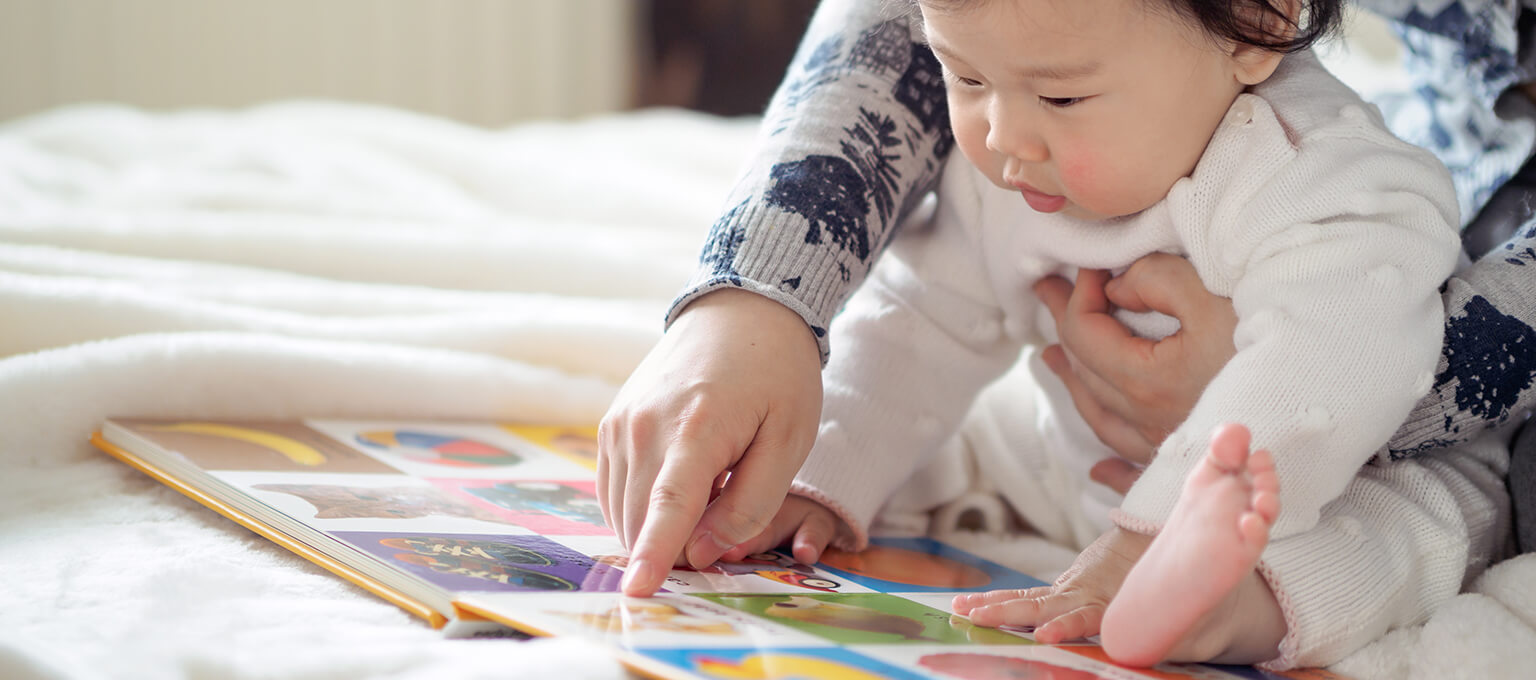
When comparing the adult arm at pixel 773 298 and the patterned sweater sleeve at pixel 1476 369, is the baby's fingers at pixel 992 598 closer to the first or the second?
the adult arm at pixel 773 298

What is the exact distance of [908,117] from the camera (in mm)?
769

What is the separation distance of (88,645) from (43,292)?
46 centimetres

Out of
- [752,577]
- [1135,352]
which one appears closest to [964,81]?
[1135,352]

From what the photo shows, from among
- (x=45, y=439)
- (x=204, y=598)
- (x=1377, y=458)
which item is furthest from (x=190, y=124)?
(x=1377, y=458)

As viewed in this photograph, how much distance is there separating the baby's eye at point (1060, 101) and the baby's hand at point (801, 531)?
25 centimetres

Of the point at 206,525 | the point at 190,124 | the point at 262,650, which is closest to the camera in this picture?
the point at 262,650

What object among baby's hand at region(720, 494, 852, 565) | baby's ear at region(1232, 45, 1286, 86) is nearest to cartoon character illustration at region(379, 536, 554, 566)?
baby's hand at region(720, 494, 852, 565)

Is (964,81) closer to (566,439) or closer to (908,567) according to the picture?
(908,567)

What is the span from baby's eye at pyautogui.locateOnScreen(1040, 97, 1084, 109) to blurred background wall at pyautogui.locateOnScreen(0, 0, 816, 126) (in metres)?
2.24

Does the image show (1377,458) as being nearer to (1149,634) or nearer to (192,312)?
(1149,634)

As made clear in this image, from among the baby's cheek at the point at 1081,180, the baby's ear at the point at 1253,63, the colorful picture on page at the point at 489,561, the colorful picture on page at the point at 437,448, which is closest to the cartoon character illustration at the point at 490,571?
the colorful picture on page at the point at 489,561

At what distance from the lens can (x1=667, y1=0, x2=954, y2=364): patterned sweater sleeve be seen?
64 centimetres

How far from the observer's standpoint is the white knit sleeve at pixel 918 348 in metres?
0.75

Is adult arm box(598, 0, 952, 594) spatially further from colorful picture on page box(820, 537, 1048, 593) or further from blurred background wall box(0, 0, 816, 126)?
blurred background wall box(0, 0, 816, 126)
